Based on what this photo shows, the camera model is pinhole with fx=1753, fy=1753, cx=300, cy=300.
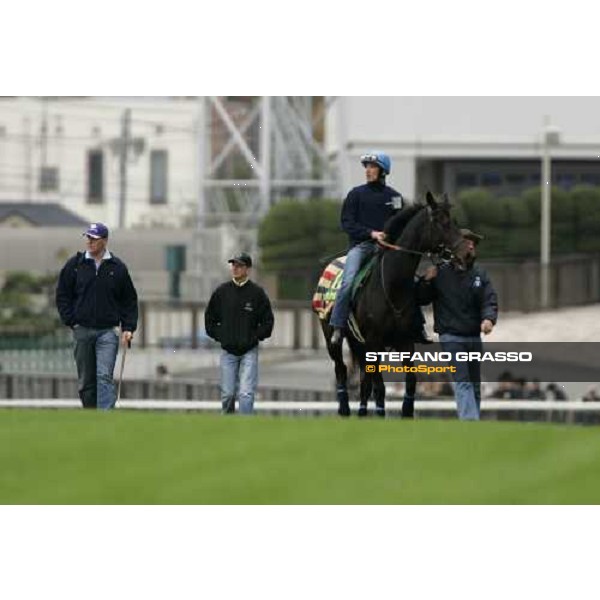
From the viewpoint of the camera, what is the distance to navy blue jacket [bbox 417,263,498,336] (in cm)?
1531

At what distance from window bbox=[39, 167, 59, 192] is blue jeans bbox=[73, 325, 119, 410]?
2.77 meters

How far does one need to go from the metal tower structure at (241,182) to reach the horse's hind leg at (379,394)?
2.48 meters

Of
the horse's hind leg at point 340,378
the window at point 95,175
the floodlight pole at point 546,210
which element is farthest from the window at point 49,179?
the floodlight pole at point 546,210

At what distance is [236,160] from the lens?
17.8 m

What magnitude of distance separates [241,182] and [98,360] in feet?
9.96

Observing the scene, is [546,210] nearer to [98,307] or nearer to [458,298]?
[458,298]

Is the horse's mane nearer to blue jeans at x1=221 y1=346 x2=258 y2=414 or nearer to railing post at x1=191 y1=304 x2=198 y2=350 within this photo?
blue jeans at x1=221 y1=346 x2=258 y2=414

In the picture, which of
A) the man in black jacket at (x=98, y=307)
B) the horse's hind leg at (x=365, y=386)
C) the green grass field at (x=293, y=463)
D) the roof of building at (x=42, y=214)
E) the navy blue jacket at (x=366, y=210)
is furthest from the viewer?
the roof of building at (x=42, y=214)

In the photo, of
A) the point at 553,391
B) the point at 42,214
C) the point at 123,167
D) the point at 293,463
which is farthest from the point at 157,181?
the point at 293,463

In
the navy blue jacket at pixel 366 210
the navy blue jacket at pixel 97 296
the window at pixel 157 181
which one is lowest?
the navy blue jacket at pixel 97 296

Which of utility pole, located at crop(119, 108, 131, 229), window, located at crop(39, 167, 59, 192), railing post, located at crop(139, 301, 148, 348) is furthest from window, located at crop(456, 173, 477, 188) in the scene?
window, located at crop(39, 167, 59, 192)

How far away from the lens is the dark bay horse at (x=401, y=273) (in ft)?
49.1

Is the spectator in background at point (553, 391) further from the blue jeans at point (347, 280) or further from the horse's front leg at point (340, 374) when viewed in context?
the blue jeans at point (347, 280)
